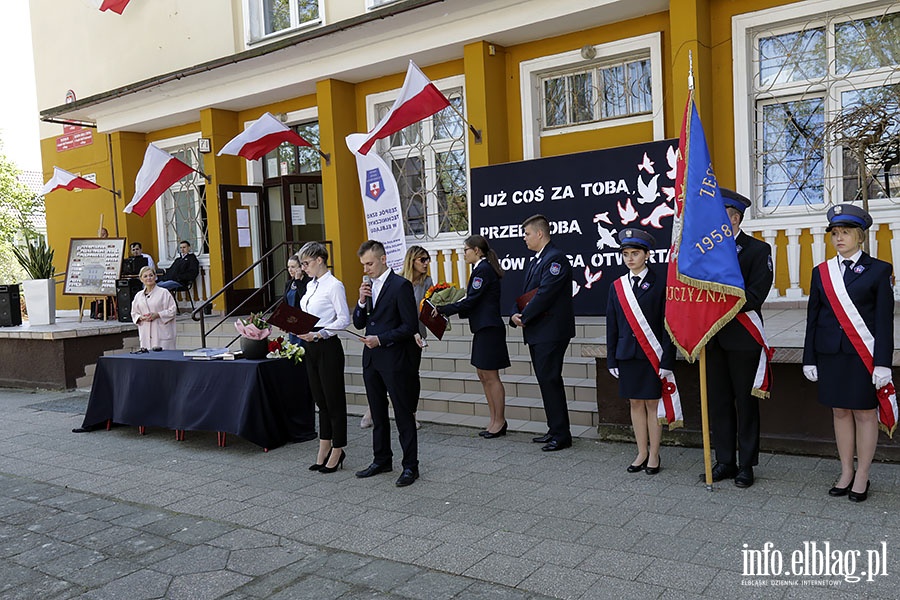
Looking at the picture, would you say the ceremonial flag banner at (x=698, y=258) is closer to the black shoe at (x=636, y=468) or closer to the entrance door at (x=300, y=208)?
the black shoe at (x=636, y=468)

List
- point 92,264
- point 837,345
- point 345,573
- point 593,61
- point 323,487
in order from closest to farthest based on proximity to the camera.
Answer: point 345,573
point 837,345
point 323,487
point 593,61
point 92,264

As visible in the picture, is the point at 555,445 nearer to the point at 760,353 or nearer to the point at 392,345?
the point at 392,345

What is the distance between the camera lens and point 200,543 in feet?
15.3

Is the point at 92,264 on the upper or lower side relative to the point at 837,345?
upper

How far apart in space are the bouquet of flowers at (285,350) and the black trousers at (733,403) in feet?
10.7

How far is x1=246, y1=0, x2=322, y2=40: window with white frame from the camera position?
42.2 ft

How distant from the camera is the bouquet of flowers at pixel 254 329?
273 inches

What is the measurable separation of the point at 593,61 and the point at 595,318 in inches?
139

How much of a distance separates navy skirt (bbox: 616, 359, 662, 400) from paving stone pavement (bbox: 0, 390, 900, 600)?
62cm

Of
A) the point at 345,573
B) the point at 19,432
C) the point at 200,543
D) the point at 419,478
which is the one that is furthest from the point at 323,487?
the point at 19,432

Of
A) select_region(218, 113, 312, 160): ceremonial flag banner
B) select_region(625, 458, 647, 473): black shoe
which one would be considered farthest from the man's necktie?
select_region(218, 113, 312, 160): ceremonial flag banner

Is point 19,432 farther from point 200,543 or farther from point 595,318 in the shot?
point 595,318

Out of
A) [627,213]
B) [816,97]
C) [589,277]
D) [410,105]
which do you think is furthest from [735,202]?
[410,105]

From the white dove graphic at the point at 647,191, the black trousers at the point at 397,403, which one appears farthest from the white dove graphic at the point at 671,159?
the black trousers at the point at 397,403
